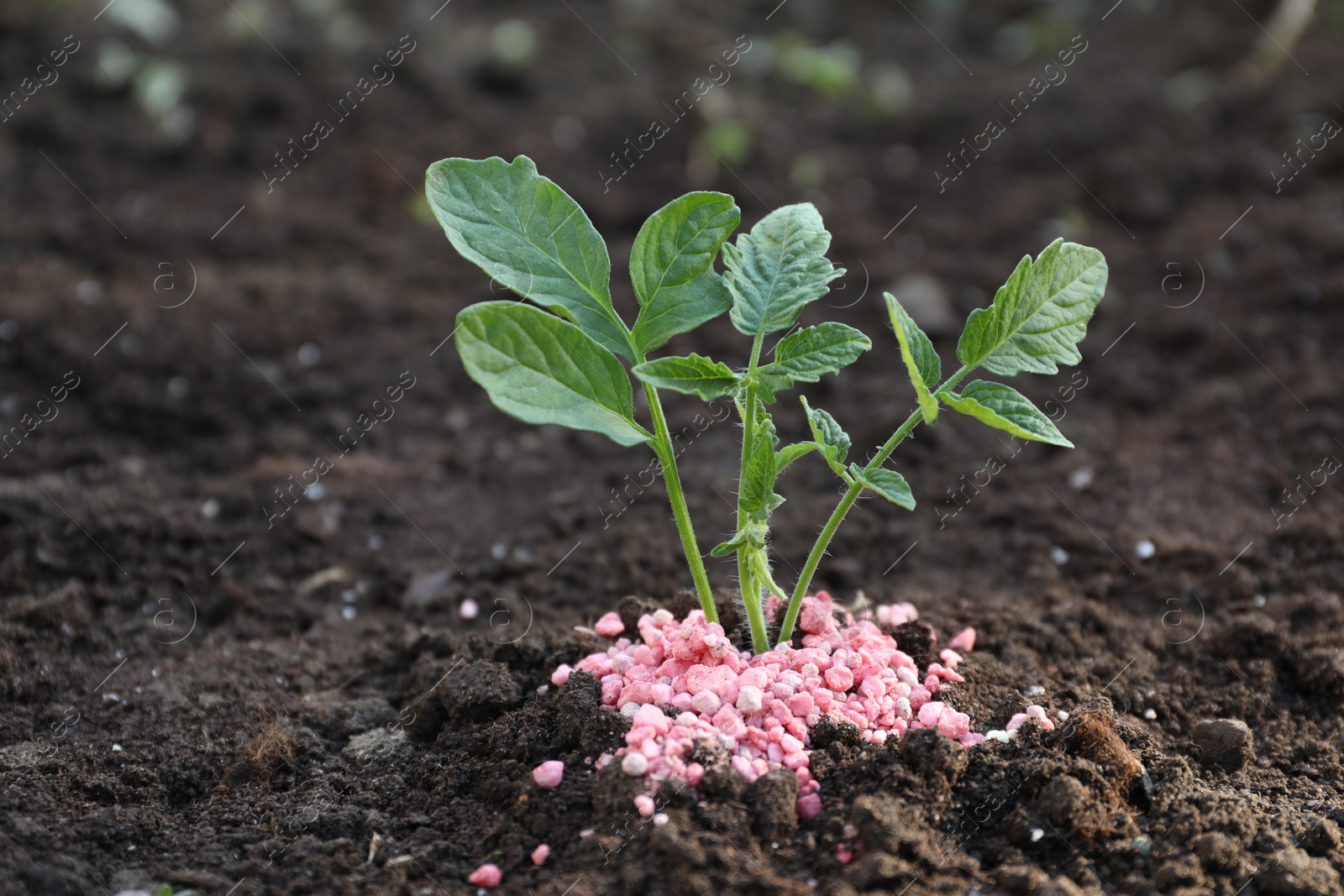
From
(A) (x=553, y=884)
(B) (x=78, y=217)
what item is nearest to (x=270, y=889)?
(A) (x=553, y=884)

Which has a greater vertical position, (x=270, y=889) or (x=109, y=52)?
(x=109, y=52)

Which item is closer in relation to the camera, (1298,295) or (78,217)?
(1298,295)

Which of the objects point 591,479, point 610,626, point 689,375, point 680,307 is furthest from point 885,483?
point 591,479

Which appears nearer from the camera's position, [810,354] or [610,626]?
[810,354]

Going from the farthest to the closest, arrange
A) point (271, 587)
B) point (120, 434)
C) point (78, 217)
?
point (78, 217)
point (120, 434)
point (271, 587)

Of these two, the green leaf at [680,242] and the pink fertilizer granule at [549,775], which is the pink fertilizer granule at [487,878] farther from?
the green leaf at [680,242]

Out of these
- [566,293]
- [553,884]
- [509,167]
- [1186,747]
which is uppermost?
[509,167]

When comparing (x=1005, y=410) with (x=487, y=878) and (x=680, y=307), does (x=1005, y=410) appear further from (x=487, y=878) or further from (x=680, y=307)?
(x=487, y=878)

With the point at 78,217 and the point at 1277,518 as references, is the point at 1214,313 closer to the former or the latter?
the point at 1277,518
